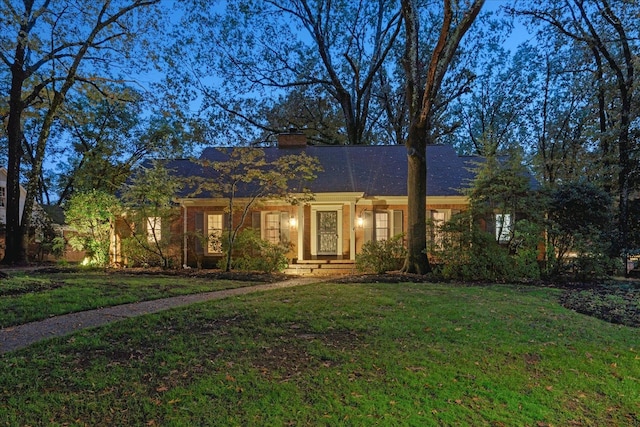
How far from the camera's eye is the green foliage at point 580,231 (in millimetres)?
10531

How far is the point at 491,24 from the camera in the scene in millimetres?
20688

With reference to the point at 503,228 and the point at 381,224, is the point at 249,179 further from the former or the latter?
the point at 503,228

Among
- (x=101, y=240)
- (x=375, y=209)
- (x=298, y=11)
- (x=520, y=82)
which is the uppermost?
(x=298, y=11)

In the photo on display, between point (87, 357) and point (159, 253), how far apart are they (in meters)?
9.41

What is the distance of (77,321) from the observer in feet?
18.2

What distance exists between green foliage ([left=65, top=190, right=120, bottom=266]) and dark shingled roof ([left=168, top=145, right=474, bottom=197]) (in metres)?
3.00

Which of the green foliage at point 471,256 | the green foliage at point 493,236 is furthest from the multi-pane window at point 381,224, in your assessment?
the green foliage at point 471,256

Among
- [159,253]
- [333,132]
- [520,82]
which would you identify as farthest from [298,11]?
[159,253]

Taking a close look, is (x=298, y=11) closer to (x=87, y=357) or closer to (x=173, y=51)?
(x=173, y=51)

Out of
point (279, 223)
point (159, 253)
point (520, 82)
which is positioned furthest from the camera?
point (520, 82)

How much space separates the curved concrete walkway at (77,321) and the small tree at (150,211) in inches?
221

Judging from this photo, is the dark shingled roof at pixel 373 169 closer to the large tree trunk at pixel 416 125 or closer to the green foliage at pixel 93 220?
the large tree trunk at pixel 416 125

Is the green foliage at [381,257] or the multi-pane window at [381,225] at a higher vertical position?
the multi-pane window at [381,225]

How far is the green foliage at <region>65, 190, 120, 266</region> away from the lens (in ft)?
42.0
